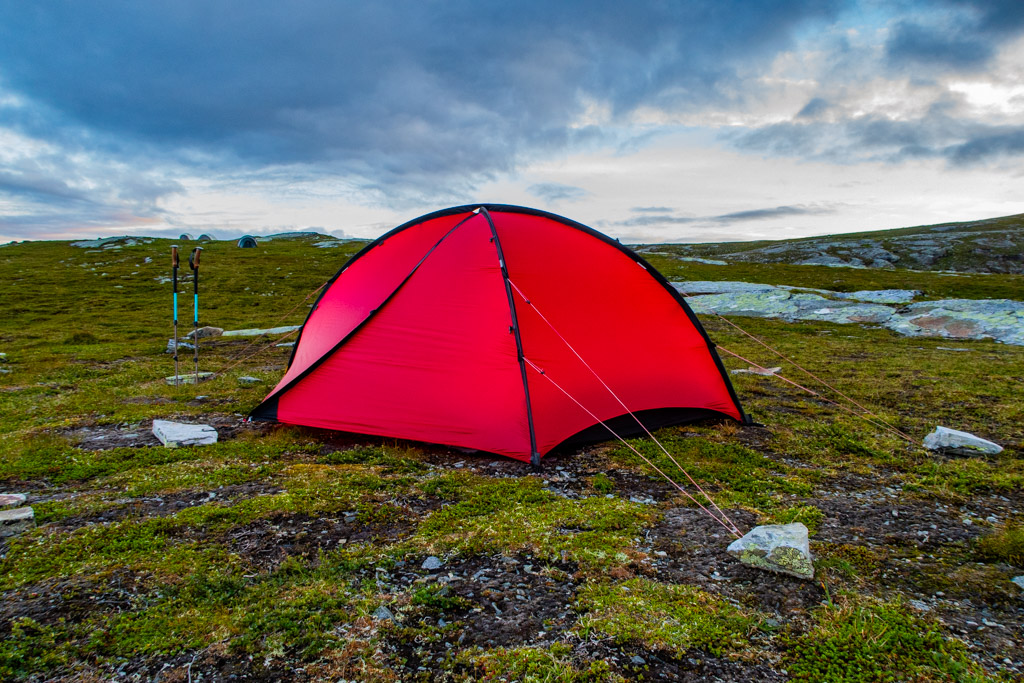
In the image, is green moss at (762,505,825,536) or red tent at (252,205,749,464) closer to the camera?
green moss at (762,505,825,536)

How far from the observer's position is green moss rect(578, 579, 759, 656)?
4043 mm

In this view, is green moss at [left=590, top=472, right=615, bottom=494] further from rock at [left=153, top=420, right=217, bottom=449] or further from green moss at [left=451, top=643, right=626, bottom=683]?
rock at [left=153, top=420, right=217, bottom=449]

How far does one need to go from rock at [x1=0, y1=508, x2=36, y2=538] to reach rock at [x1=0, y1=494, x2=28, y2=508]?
391 millimetres

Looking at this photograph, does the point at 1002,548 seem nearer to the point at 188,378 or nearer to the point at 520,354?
the point at 520,354

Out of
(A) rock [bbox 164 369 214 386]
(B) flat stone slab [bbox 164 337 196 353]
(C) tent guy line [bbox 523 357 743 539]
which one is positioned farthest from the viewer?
(B) flat stone slab [bbox 164 337 196 353]

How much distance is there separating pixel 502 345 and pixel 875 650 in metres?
5.43

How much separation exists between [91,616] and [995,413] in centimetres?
1425

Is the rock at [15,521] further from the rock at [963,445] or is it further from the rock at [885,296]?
the rock at [885,296]

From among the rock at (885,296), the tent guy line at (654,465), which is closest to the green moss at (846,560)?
the tent guy line at (654,465)

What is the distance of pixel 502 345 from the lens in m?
8.01

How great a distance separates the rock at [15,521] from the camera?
530 cm

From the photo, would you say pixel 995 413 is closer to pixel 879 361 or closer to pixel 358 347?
pixel 879 361

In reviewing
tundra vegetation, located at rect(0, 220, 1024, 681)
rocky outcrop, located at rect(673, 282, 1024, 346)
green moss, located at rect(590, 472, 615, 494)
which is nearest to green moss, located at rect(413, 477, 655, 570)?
tundra vegetation, located at rect(0, 220, 1024, 681)

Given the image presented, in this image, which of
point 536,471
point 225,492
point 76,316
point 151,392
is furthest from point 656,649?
point 76,316
